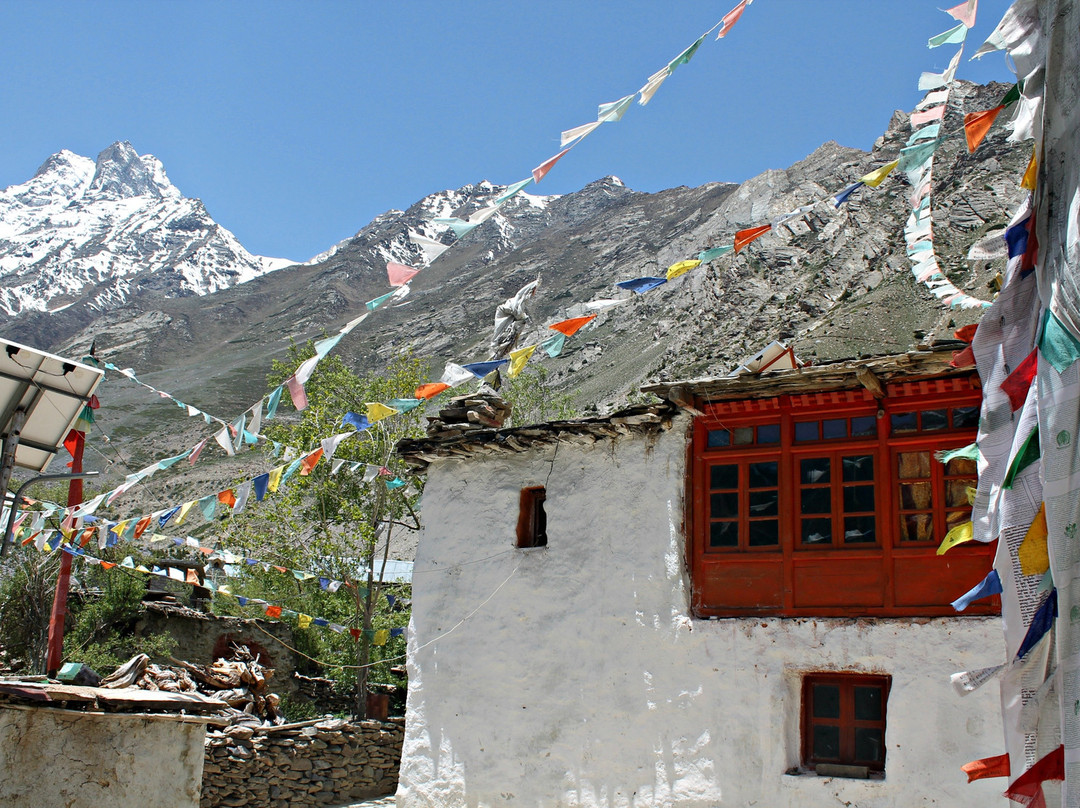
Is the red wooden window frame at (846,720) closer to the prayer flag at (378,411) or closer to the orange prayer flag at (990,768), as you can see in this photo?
the orange prayer flag at (990,768)

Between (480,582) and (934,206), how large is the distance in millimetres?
51792

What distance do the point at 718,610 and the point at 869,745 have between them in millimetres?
1956

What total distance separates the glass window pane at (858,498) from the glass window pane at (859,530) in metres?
0.09

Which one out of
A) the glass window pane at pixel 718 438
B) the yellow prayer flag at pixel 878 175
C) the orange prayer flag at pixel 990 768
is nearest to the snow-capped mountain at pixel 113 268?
the glass window pane at pixel 718 438

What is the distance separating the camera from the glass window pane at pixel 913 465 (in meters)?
9.61

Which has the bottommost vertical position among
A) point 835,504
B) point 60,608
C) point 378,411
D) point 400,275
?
point 60,608

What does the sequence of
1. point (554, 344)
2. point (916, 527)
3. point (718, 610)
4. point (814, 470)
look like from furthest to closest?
point (554, 344) < point (718, 610) < point (814, 470) < point (916, 527)

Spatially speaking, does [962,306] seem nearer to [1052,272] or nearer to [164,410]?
[1052,272]

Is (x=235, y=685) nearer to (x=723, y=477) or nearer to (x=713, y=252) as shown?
(x=723, y=477)

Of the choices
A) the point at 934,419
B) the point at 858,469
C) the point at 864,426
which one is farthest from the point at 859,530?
the point at 934,419

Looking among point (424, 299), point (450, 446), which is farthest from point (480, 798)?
point (424, 299)

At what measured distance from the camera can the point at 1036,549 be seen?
5848mm

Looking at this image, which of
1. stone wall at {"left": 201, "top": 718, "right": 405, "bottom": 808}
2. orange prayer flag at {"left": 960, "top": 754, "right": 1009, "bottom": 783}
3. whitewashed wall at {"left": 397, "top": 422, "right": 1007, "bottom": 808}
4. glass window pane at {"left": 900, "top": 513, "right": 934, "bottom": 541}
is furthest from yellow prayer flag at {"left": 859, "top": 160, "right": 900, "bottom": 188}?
stone wall at {"left": 201, "top": 718, "right": 405, "bottom": 808}

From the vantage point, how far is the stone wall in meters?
13.2
